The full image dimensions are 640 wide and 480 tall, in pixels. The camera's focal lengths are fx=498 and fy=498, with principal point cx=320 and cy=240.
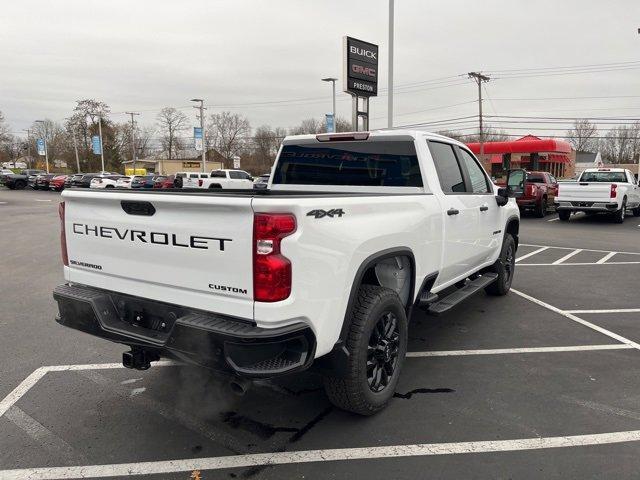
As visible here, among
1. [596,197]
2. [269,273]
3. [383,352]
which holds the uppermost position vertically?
[269,273]

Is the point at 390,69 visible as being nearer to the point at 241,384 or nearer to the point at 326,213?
the point at 326,213

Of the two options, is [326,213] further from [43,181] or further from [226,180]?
[43,181]

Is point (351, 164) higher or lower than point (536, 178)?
higher

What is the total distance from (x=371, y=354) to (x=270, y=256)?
1296 millimetres

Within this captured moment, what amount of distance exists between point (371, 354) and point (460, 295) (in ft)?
5.72

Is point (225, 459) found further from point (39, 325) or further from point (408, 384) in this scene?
point (39, 325)

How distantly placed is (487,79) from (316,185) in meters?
47.5

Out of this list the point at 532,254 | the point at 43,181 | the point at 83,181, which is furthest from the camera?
the point at 43,181

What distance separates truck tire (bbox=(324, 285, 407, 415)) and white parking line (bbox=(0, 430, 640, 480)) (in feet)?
1.10

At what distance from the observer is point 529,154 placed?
40719 millimetres

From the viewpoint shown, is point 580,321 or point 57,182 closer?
point 580,321

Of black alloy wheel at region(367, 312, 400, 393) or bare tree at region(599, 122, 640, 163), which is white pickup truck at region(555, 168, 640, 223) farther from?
bare tree at region(599, 122, 640, 163)

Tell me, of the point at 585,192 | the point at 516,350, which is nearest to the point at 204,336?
the point at 516,350

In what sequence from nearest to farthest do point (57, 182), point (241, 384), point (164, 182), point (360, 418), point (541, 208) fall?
point (241, 384) < point (360, 418) < point (541, 208) < point (164, 182) < point (57, 182)
